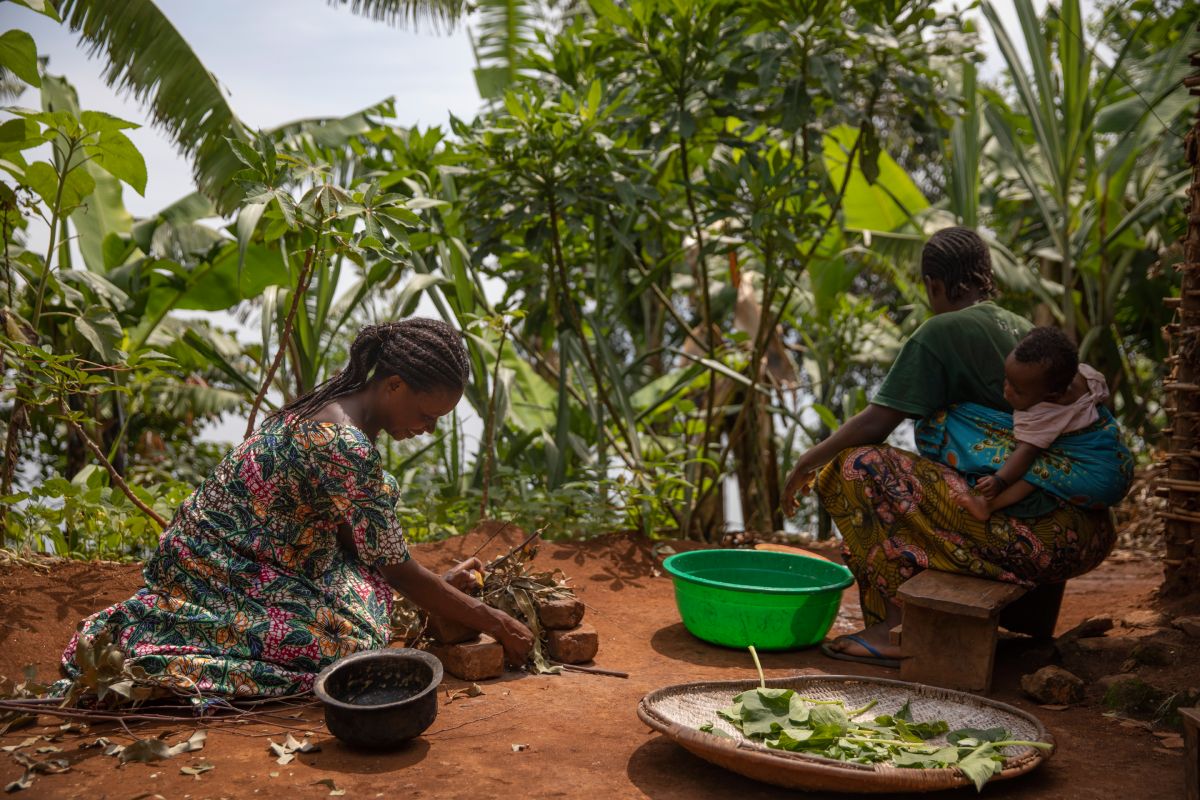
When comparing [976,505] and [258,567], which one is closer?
[258,567]

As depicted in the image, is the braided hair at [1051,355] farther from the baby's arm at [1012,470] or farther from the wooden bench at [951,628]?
the wooden bench at [951,628]

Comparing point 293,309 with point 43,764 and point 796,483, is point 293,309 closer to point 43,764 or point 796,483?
point 43,764

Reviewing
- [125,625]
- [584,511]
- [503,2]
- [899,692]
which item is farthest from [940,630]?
[503,2]

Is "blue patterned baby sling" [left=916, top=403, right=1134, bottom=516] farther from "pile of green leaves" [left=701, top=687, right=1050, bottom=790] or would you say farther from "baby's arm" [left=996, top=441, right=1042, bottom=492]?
"pile of green leaves" [left=701, top=687, right=1050, bottom=790]

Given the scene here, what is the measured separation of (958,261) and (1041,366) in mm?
511

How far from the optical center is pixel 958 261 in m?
2.96

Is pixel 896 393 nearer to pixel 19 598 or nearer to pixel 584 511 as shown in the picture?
pixel 584 511

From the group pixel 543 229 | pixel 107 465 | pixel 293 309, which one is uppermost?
pixel 543 229

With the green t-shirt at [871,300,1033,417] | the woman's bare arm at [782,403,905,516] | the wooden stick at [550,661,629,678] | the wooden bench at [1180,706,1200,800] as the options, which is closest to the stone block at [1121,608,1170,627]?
the green t-shirt at [871,300,1033,417]

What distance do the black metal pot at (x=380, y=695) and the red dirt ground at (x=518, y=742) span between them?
0.18 feet

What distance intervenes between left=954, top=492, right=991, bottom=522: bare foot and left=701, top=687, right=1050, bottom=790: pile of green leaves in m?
0.74

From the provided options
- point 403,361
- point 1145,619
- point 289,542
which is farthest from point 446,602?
point 1145,619

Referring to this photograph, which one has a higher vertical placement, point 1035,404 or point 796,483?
point 1035,404

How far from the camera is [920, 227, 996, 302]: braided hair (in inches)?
116
